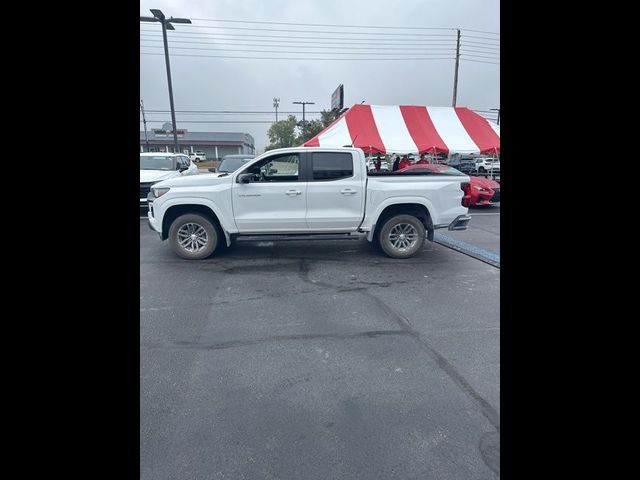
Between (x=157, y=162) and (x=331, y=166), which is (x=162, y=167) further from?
(x=331, y=166)

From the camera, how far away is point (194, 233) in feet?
20.7

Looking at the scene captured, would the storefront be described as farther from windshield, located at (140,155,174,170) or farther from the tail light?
the tail light

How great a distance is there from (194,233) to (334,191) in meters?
2.55

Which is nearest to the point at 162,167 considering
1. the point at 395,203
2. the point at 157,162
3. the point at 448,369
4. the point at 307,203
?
the point at 157,162

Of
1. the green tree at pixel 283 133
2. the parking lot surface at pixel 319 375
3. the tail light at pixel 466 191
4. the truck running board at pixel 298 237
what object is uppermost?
the green tree at pixel 283 133

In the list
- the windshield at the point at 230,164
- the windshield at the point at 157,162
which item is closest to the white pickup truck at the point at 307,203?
the windshield at the point at 157,162

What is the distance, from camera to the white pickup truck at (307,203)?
20.2 feet

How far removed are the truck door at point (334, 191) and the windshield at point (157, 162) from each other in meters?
6.99

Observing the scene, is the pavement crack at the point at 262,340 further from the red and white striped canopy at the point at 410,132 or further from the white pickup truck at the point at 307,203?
the red and white striped canopy at the point at 410,132

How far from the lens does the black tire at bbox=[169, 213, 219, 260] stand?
6.21 metres
